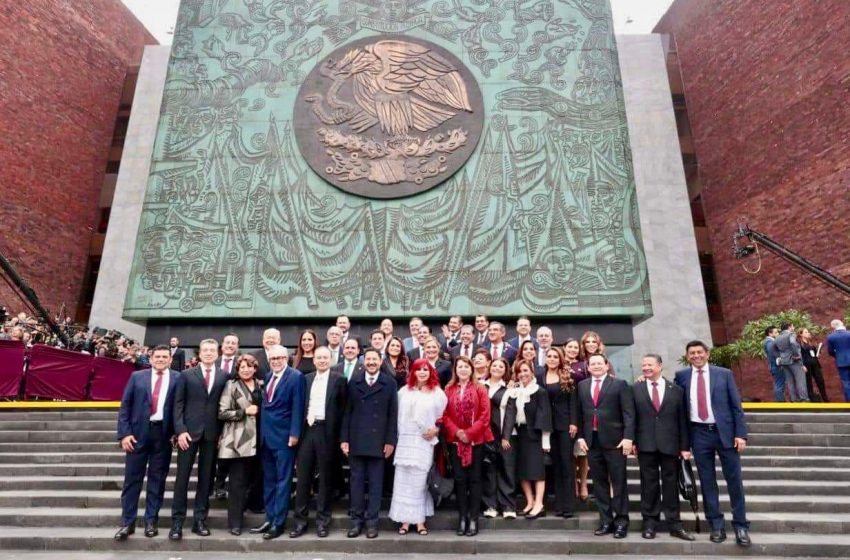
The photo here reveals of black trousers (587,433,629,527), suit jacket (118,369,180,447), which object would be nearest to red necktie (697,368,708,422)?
black trousers (587,433,629,527)

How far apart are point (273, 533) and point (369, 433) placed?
126cm

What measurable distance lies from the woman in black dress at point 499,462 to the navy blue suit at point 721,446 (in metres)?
1.74

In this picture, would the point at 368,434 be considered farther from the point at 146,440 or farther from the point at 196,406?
the point at 146,440

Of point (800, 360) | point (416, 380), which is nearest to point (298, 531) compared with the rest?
point (416, 380)

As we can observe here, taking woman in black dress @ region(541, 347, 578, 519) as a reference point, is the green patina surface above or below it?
above

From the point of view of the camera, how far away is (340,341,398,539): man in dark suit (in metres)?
5.35

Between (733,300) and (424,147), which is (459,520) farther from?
(733,300)

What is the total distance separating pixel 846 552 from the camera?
4.96 m

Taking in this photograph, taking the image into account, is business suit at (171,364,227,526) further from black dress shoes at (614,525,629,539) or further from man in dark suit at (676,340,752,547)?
man in dark suit at (676,340,752,547)

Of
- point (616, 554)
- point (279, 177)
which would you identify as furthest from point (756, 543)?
point (279, 177)

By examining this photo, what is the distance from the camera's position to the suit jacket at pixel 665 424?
5270 millimetres

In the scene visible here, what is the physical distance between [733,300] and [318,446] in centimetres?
1828

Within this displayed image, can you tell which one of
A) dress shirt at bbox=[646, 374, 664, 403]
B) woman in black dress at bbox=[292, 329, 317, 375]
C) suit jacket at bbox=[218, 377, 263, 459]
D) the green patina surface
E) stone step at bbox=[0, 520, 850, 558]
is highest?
the green patina surface

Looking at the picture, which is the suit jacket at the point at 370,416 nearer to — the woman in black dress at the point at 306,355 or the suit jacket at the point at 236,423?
the suit jacket at the point at 236,423
